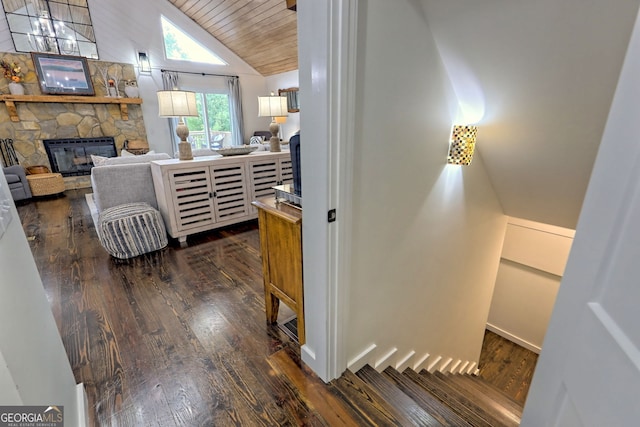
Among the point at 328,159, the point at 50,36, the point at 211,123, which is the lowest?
the point at 328,159

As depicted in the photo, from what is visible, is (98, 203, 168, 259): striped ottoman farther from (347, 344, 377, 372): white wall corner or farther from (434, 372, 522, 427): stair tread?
(434, 372, 522, 427): stair tread

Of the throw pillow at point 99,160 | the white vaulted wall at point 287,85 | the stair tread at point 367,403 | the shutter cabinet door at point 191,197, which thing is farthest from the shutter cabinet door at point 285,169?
the white vaulted wall at point 287,85

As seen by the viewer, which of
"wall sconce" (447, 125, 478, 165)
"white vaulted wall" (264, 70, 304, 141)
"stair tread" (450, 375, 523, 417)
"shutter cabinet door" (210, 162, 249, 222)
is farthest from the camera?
"white vaulted wall" (264, 70, 304, 141)

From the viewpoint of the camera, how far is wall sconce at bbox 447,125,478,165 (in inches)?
63.5

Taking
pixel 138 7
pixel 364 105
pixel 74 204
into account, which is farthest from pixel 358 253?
pixel 138 7

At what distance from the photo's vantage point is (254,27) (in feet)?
18.7

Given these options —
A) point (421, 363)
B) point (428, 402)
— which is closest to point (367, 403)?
point (428, 402)

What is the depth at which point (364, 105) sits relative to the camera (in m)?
1.11

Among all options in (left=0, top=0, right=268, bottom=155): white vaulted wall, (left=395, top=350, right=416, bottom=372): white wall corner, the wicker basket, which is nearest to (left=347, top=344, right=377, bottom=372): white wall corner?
(left=395, top=350, right=416, bottom=372): white wall corner

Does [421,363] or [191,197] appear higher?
[191,197]

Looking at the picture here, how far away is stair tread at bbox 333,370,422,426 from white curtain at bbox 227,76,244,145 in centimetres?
719

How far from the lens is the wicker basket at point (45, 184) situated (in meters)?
4.61

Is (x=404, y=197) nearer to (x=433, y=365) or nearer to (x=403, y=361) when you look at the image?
(x=403, y=361)

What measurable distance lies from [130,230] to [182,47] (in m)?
5.76
